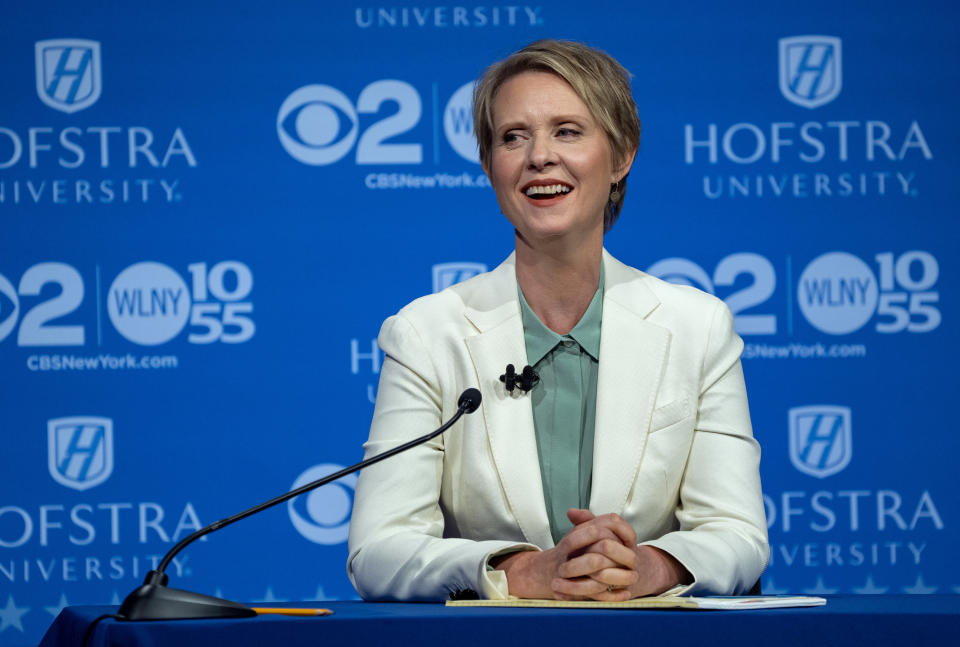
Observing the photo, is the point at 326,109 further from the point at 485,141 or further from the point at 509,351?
the point at 509,351

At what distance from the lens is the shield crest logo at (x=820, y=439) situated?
11.9ft

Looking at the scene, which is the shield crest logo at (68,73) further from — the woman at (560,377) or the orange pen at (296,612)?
the orange pen at (296,612)

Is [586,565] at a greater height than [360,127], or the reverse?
[360,127]

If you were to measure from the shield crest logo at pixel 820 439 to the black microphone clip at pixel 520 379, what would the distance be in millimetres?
1865

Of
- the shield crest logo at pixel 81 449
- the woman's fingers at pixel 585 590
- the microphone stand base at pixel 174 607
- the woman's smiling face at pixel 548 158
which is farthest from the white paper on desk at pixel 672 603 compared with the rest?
the shield crest logo at pixel 81 449

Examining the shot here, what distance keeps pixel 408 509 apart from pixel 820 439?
7.01 ft

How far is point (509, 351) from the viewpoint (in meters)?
2.06

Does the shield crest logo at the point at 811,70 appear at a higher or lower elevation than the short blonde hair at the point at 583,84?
higher

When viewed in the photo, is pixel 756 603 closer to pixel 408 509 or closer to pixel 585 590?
pixel 585 590

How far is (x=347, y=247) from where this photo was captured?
142 inches

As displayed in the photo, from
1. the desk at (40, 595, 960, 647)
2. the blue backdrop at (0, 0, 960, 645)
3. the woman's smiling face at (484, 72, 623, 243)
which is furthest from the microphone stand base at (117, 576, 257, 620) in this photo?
the blue backdrop at (0, 0, 960, 645)

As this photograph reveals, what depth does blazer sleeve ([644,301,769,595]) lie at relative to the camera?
5.75ft

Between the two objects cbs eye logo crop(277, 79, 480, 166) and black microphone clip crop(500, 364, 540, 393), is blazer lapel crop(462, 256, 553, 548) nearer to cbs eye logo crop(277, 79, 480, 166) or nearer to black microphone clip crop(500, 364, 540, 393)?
black microphone clip crop(500, 364, 540, 393)

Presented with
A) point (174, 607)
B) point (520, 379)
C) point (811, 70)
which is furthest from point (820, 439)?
point (174, 607)
